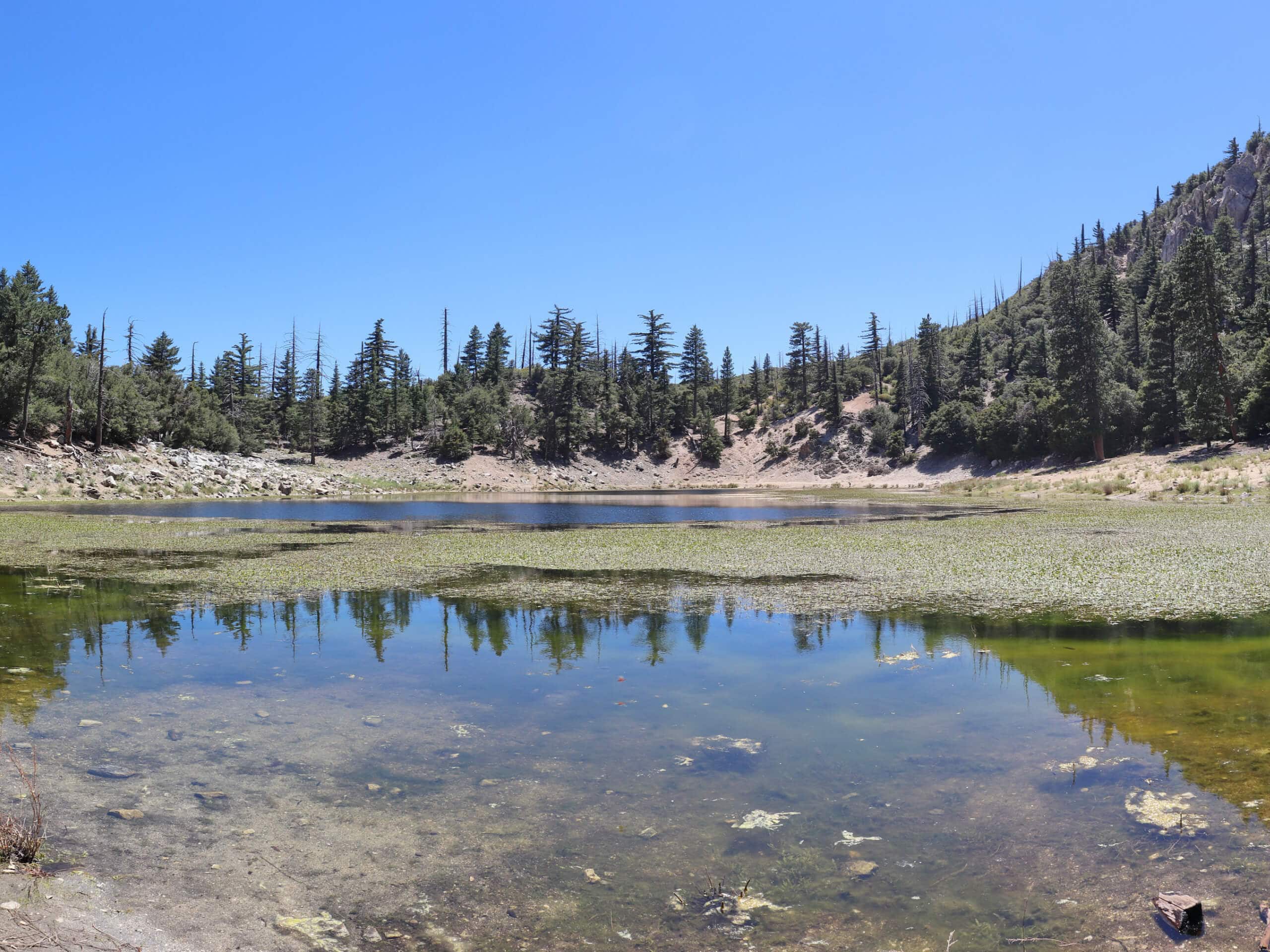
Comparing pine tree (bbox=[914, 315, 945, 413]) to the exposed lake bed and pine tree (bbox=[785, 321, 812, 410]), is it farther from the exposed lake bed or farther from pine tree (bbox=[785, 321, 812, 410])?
the exposed lake bed

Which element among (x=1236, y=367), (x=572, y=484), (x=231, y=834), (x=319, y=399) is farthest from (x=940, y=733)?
(x=319, y=399)

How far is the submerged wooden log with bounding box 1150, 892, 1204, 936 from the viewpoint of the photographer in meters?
4.82

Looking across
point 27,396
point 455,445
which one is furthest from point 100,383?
point 455,445

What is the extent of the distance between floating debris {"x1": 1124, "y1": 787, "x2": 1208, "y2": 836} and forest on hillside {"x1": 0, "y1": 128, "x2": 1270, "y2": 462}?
72.1 meters

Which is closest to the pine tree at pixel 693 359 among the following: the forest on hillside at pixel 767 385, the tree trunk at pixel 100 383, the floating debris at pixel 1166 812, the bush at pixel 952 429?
the forest on hillside at pixel 767 385

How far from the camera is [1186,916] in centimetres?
484

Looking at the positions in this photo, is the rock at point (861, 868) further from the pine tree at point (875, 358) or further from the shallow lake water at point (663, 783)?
the pine tree at point (875, 358)

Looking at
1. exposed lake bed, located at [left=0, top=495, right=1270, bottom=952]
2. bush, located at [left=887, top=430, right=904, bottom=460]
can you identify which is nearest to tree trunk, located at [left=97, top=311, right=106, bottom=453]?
exposed lake bed, located at [left=0, top=495, right=1270, bottom=952]

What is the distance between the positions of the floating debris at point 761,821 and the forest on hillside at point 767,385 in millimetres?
74422

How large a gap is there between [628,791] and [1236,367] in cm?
8518

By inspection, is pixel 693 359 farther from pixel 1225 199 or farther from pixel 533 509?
pixel 1225 199

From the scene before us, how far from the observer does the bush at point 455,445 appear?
104m

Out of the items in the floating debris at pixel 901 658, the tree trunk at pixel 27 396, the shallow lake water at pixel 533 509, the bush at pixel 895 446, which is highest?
the tree trunk at pixel 27 396

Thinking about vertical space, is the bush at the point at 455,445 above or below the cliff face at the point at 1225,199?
below
